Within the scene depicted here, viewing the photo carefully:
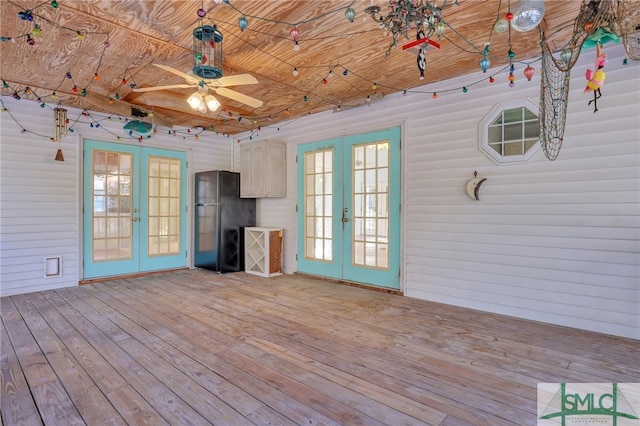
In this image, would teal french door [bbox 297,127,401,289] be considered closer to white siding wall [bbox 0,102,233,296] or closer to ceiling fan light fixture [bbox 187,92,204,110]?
ceiling fan light fixture [bbox 187,92,204,110]

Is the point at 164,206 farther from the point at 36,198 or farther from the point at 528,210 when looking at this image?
the point at 528,210

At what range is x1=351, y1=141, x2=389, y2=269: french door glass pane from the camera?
447cm

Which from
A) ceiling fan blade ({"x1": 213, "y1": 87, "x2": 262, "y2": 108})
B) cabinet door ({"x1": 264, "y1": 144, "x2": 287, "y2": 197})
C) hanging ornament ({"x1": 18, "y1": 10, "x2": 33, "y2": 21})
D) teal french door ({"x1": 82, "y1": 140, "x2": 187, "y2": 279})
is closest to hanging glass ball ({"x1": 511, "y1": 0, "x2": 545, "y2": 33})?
ceiling fan blade ({"x1": 213, "y1": 87, "x2": 262, "y2": 108})

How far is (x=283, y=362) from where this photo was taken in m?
2.43

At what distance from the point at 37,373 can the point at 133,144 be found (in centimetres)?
398

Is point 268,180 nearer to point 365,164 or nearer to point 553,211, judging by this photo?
point 365,164

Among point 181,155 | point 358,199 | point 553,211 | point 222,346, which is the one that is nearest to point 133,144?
point 181,155

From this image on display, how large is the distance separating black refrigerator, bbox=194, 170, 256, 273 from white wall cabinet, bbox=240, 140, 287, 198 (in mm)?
276

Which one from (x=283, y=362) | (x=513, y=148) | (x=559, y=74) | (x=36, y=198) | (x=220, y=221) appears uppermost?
(x=559, y=74)

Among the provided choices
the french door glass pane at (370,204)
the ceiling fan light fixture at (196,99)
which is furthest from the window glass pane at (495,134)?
the ceiling fan light fixture at (196,99)

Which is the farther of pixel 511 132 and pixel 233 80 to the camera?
pixel 511 132

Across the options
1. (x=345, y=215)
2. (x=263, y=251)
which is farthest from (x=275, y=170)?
(x=345, y=215)

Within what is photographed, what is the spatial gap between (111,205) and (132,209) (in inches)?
11.8

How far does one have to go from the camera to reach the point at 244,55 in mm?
3211
